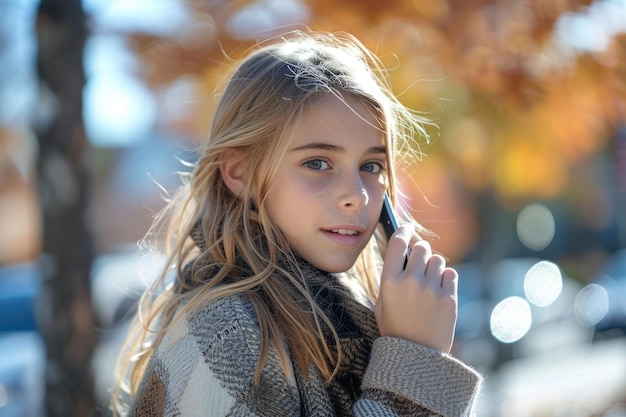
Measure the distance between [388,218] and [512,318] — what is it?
826 cm

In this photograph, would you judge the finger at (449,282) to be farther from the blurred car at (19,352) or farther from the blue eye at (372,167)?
the blurred car at (19,352)

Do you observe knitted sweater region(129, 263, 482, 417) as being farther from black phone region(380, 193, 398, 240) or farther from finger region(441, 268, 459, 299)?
black phone region(380, 193, 398, 240)

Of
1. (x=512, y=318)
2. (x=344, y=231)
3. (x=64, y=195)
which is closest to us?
(x=344, y=231)

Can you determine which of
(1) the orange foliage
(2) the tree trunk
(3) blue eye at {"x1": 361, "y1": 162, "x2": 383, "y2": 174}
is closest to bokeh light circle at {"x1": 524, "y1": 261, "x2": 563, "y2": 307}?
(1) the orange foliage

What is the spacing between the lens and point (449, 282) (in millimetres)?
1754

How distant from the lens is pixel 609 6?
12.5 feet

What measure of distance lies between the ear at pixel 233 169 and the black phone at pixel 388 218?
362 mm

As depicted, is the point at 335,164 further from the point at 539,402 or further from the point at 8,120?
the point at 8,120

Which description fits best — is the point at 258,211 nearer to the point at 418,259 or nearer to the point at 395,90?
the point at 418,259

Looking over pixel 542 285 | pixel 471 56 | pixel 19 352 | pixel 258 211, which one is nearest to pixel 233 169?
pixel 258 211

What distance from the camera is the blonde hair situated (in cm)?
168

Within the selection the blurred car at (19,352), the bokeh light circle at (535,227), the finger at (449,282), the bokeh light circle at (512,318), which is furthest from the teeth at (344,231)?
the bokeh light circle at (535,227)

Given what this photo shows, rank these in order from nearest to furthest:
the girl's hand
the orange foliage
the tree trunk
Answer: the girl's hand → the tree trunk → the orange foliage

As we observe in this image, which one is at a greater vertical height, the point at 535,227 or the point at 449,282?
the point at 535,227
